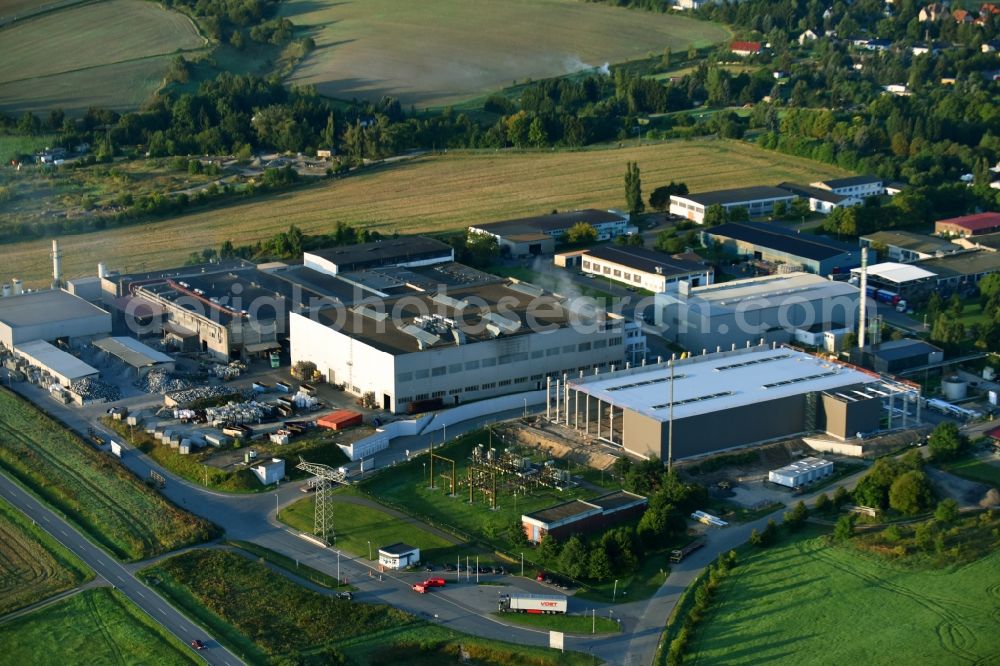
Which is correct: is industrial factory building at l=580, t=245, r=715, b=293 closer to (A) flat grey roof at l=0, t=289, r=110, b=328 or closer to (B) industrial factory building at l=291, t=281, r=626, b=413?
(B) industrial factory building at l=291, t=281, r=626, b=413

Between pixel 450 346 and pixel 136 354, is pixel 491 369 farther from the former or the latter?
pixel 136 354

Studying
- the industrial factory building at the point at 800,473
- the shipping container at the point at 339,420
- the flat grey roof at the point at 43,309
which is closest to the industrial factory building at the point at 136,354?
the flat grey roof at the point at 43,309

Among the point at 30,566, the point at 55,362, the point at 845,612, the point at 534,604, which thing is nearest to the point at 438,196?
the point at 55,362

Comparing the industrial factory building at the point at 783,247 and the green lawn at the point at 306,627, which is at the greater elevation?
the industrial factory building at the point at 783,247

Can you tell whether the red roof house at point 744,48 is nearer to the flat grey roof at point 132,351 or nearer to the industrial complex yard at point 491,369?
the industrial complex yard at point 491,369

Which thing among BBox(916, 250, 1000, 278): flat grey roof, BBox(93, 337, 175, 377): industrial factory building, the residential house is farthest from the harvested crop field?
the residential house

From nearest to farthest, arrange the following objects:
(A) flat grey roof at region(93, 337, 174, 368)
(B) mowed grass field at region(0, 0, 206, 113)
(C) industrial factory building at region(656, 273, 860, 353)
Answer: (A) flat grey roof at region(93, 337, 174, 368)
(C) industrial factory building at region(656, 273, 860, 353)
(B) mowed grass field at region(0, 0, 206, 113)
